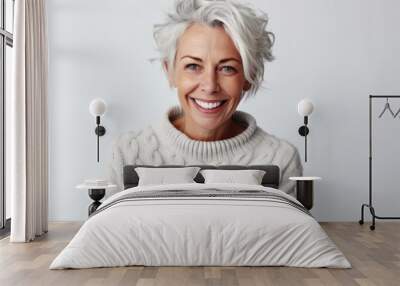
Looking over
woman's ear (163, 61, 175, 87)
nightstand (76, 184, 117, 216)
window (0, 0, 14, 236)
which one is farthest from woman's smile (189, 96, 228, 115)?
window (0, 0, 14, 236)

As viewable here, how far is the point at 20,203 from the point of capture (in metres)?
6.21

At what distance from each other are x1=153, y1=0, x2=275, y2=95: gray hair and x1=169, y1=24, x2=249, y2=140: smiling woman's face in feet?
0.26

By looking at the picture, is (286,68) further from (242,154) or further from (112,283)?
(112,283)

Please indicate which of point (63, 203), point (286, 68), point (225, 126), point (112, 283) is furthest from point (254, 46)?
point (112, 283)

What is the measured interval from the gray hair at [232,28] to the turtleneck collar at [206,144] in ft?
1.76

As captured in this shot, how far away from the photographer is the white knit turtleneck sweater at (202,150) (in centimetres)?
730

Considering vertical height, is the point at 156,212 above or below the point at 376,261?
above

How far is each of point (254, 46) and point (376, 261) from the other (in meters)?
3.16

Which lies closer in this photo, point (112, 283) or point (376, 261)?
point (112, 283)

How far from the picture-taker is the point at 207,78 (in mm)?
7168

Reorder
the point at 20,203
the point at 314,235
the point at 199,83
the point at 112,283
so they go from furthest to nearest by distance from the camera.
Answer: the point at 199,83 → the point at 20,203 → the point at 314,235 → the point at 112,283

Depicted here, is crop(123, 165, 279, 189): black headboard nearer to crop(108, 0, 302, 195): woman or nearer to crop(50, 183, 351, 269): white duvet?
crop(108, 0, 302, 195): woman

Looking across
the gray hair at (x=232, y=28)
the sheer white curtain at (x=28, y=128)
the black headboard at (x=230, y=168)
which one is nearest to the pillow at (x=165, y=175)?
the black headboard at (x=230, y=168)

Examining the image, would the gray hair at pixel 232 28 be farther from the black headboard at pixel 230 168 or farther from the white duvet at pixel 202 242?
the white duvet at pixel 202 242
